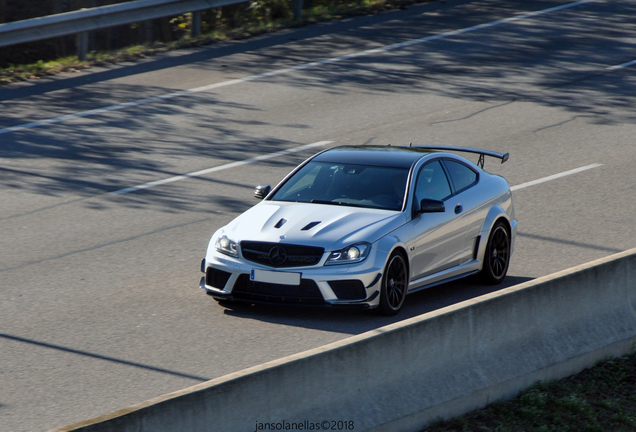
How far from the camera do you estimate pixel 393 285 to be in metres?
8.23

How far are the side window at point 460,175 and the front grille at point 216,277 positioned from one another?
8.68ft

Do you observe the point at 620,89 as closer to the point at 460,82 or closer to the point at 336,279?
the point at 460,82

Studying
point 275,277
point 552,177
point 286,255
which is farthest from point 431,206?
point 552,177

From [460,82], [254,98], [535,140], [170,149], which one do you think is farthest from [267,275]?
[460,82]

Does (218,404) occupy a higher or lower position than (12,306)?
higher

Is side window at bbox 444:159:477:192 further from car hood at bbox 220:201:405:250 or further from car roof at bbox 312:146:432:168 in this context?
car hood at bbox 220:201:405:250

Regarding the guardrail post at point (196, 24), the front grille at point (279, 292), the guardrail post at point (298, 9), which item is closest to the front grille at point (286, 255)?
the front grille at point (279, 292)

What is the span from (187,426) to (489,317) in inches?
97.3

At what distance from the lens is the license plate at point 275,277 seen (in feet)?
25.8

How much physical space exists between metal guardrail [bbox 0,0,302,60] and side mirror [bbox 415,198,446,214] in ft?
38.0

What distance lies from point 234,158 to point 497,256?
5300 millimetres

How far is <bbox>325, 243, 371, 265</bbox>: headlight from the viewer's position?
789cm

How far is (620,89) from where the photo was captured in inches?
679

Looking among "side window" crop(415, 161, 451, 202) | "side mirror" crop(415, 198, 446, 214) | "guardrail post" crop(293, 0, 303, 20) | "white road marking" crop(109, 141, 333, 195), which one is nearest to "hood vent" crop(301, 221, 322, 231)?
"side mirror" crop(415, 198, 446, 214)
